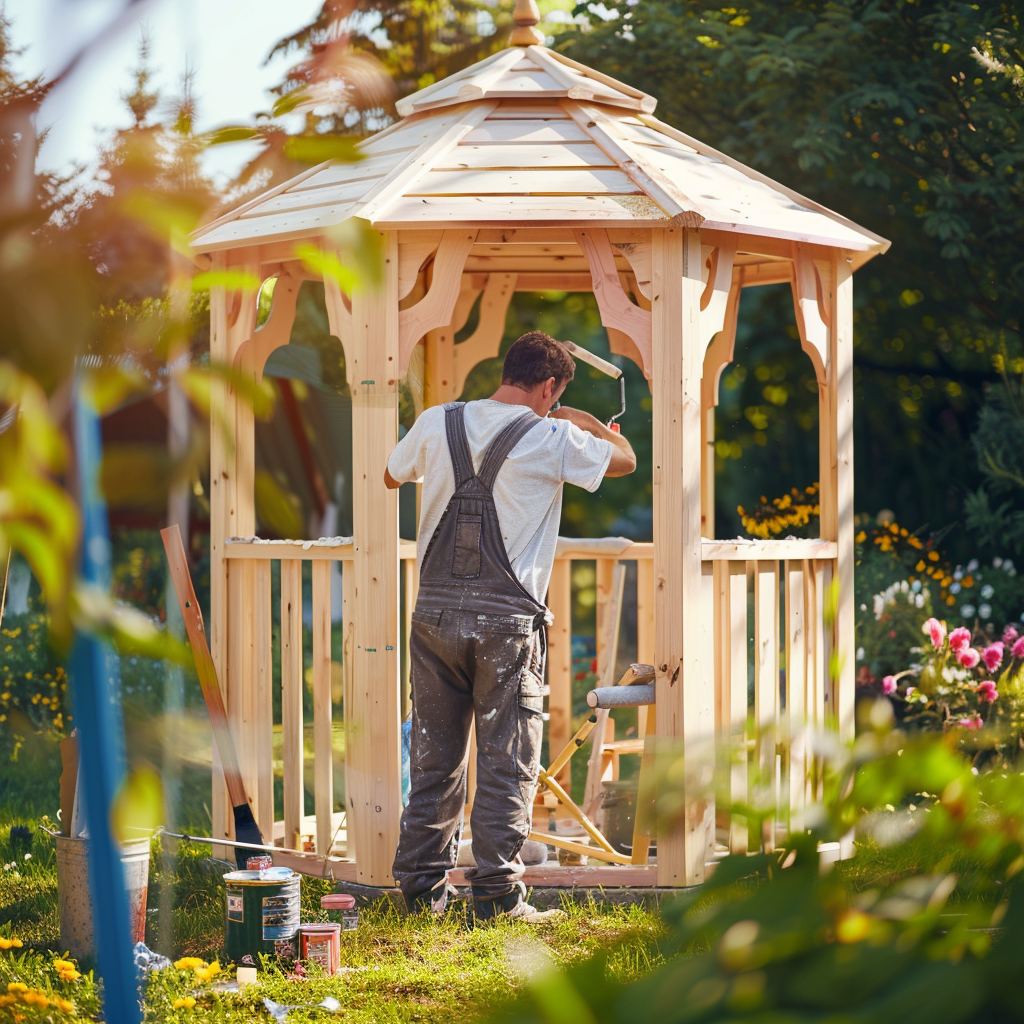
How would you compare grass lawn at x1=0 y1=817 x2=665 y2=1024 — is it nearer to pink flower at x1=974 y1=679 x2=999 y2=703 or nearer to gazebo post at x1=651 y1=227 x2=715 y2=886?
gazebo post at x1=651 y1=227 x2=715 y2=886

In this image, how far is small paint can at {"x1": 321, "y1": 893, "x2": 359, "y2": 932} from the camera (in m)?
4.30

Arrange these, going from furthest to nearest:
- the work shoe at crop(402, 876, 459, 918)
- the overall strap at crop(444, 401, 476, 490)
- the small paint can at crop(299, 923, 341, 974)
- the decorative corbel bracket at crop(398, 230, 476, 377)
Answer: the decorative corbel bracket at crop(398, 230, 476, 377) → the work shoe at crop(402, 876, 459, 918) → the overall strap at crop(444, 401, 476, 490) → the small paint can at crop(299, 923, 341, 974)

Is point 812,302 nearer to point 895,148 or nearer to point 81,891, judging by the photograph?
point 81,891

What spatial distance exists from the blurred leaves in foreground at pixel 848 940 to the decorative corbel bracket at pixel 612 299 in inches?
167

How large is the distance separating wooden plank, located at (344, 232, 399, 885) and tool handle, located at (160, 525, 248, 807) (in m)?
0.52

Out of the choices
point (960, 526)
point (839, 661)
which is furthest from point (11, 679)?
point (839, 661)

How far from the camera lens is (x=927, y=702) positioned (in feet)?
21.7

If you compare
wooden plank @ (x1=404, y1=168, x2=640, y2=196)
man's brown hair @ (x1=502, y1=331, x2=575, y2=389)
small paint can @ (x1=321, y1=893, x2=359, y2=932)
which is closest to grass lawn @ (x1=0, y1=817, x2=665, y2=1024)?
small paint can @ (x1=321, y1=893, x2=359, y2=932)

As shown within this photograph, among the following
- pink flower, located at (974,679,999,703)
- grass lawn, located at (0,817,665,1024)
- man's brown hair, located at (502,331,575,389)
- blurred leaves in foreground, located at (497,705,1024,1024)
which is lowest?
grass lawn, located at (0,817,665,1024)

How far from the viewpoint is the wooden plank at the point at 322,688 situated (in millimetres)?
4941

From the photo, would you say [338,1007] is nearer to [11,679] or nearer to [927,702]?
[927,702]

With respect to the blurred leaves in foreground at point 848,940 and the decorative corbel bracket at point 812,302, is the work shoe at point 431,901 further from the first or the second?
the blurred leaves in foreground at point 848,940

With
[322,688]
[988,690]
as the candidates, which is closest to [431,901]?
[322,688]

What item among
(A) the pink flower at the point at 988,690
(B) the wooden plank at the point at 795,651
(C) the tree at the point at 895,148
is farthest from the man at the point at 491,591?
(C) the tree at the point at 895,148
